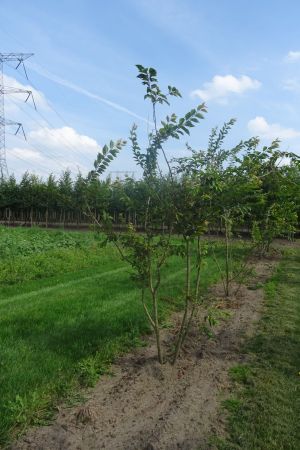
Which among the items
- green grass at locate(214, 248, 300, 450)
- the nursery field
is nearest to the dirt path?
the nursery field

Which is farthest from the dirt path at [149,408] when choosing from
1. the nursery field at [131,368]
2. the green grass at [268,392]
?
the green grass at [268,392]

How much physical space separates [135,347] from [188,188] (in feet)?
6.92

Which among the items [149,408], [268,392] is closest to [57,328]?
[149,408]

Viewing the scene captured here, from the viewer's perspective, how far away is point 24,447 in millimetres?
3000

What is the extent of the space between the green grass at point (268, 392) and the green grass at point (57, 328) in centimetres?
137

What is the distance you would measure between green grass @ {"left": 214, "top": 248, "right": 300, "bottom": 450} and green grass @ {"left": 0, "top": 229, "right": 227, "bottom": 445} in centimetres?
137

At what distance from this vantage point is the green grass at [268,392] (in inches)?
127

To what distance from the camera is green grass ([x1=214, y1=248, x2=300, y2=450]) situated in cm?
322

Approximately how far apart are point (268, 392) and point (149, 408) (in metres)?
1.14

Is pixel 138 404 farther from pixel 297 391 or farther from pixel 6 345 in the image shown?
pixel 6 345

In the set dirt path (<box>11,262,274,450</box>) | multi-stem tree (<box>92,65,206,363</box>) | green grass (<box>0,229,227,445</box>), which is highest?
multi-stem tree (<box>92,65,206,363</box>)

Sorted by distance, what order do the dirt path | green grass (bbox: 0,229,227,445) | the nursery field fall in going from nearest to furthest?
1. the dirt path
2. the nursery field
3. green grass (bbox: 0,229,227,445)

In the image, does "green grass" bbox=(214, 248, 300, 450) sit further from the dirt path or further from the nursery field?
the dirt path

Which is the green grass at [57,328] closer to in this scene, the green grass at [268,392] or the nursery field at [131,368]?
the nursery field at [131,368]
